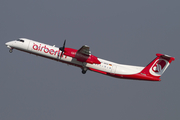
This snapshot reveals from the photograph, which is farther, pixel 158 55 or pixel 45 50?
pixel 158 55

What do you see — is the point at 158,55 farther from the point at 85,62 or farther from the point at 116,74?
the point at 85,62

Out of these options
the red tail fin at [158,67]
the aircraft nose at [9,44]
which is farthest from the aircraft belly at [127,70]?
the aircraft nose at [9,44]

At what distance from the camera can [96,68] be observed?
1145 inches

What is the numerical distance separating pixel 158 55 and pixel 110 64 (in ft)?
21.0

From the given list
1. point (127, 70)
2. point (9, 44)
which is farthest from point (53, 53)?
point (127, 70)

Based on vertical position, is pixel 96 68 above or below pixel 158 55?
below

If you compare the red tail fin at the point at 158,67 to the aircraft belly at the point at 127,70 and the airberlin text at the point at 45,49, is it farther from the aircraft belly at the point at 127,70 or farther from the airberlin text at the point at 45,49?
the airberlin text at the point at 45,49

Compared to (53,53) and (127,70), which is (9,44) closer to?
(53,53)

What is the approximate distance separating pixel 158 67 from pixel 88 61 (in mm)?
9242

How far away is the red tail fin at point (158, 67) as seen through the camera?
30.3m

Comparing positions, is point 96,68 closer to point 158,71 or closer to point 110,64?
point 110,64

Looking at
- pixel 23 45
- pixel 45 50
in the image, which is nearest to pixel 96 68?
pixel 45 50

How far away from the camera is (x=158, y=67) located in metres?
30.5

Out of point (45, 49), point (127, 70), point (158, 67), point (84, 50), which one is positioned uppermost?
point (84, 50)
